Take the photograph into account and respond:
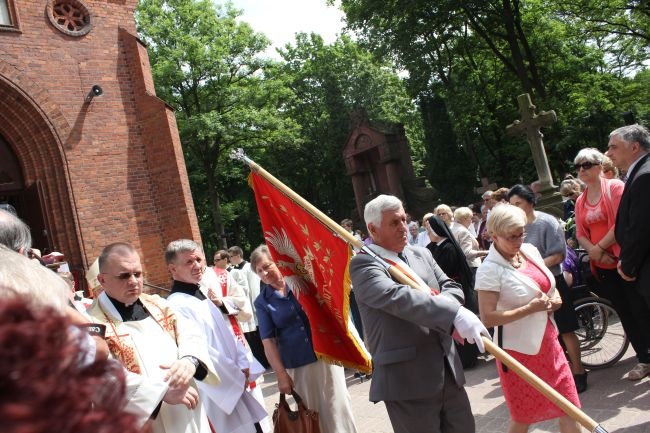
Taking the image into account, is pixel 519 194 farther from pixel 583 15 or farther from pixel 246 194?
pixel 246 194

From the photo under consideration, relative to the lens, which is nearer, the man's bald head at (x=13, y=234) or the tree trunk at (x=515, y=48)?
the man's bald head at (x=13, y=234)

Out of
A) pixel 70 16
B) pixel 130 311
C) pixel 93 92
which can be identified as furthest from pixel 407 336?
pixel 70 16

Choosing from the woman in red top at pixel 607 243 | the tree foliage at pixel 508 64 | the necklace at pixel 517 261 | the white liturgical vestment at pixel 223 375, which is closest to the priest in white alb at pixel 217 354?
the white liturgical vestment at pixel 223 375

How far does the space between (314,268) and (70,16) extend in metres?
11.1

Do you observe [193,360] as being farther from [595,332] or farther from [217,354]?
[595,332]

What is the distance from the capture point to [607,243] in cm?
516

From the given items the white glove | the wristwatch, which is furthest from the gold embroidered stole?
the white glove

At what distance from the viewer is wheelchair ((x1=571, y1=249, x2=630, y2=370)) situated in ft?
20.5

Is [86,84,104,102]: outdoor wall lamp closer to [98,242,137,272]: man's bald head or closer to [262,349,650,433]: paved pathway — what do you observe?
[262,349,650,433]: paved pathway

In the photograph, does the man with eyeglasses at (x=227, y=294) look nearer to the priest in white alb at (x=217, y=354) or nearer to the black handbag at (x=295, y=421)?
the priest in white alb at (x=217, y=354)

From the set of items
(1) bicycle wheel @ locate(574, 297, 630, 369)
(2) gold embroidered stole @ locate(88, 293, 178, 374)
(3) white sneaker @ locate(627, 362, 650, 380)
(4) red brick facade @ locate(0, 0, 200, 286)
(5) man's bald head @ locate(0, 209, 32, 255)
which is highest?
(4) red brick facade @ locate(0, 0, 200, 286)

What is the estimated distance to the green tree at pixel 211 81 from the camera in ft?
93.5

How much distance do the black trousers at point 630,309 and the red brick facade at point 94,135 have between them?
965cm

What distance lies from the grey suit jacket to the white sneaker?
2.88m
